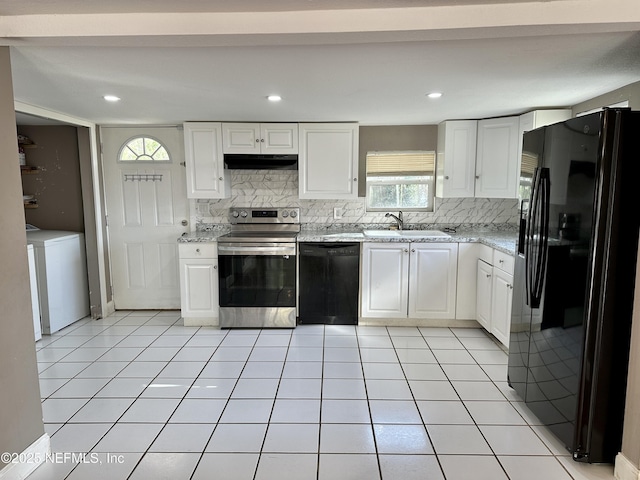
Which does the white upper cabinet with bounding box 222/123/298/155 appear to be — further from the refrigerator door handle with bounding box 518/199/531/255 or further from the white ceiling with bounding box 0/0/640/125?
the refrigerator door handle with bounding box 518/199/531/255

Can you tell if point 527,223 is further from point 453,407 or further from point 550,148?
point 453,407

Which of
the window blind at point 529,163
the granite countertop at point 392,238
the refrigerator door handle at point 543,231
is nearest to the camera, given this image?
the refrigerator door handle at point 543,231

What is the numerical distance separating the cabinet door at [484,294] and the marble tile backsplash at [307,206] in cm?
78

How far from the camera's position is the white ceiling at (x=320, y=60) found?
1.58 m

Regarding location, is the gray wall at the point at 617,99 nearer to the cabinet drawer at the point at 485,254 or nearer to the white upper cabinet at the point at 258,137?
the cabinet drawer at the point at 485,254

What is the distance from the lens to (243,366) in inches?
121

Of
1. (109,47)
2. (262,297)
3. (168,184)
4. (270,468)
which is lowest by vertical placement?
(270,468)

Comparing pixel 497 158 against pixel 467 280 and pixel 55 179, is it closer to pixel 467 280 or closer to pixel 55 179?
pixel 467 280

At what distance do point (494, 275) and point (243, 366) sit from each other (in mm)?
2213

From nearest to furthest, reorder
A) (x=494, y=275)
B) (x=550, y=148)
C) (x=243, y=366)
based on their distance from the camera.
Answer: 1. (x=550, y=148)
2. (x=243, y=366)
3. (x=494, y=275)

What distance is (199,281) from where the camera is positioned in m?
3.91

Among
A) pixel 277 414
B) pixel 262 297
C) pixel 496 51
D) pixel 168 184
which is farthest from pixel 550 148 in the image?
pixel 168 184

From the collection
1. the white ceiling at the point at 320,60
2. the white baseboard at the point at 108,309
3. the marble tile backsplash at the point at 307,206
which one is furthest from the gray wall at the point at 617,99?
the white baseboard at the point at 108,309

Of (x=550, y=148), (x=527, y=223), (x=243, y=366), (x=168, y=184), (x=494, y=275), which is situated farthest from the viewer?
(x=168, y=184)
